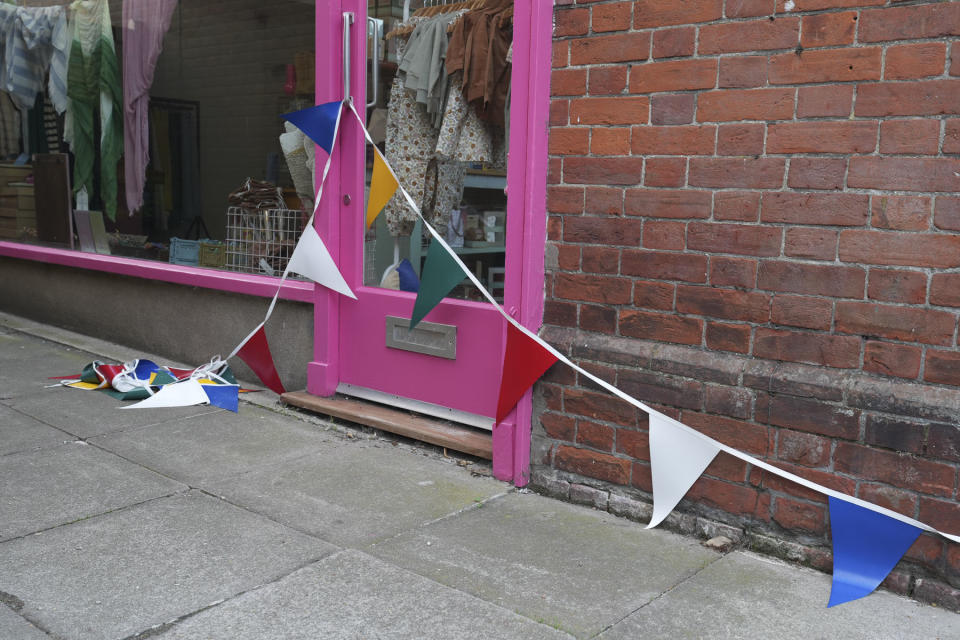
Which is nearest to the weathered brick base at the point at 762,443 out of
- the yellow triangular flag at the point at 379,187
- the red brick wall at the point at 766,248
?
the red brick wall at the point at 766,248

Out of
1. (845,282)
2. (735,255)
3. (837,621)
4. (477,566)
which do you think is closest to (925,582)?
(837,621)

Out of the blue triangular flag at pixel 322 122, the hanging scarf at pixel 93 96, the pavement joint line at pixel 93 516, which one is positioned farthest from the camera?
the hanging scarf at pixel 93 96

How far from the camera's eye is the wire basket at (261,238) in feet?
17.3

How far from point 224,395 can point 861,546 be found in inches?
138

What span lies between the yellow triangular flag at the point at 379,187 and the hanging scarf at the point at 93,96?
3.55 m

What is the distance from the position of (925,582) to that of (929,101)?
4.97 ft

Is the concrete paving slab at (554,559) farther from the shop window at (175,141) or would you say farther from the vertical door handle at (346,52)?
the shop window at (175,141)

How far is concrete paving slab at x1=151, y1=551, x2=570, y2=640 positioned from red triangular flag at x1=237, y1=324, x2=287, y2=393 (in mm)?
2290

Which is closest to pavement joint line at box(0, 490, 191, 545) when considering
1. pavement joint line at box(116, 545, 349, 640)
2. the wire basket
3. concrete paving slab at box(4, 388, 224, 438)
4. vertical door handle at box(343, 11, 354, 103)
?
pavement joint line at box(116, 545, 349, 640)

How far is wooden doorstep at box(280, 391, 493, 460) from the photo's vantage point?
389 cm

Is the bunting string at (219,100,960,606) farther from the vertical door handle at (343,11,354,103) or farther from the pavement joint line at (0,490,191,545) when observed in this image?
the pavement joint line at (0,490,191,545)

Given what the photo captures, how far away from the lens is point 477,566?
2.85m

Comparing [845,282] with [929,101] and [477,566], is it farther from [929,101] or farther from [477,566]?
[477,566]

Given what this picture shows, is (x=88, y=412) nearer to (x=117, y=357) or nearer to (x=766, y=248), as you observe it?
A: (x=117, y=357)
